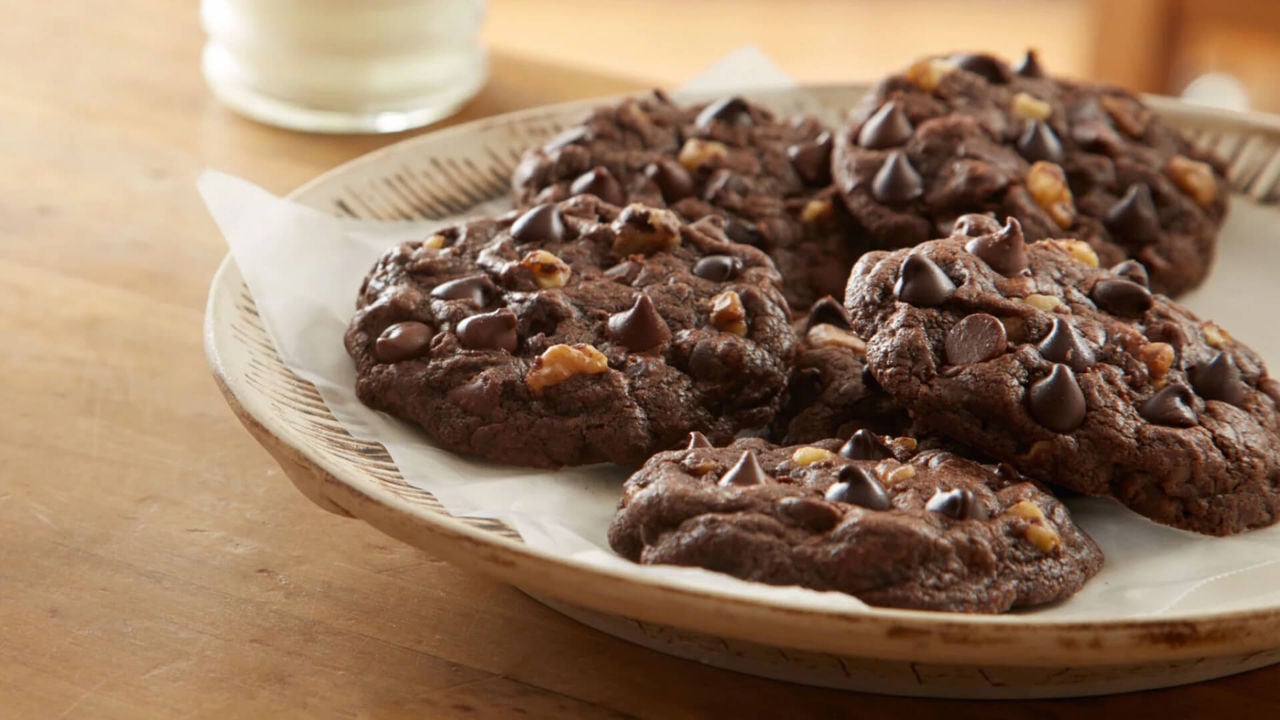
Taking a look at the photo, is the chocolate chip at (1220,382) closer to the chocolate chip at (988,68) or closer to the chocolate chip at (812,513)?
the chocolate chip at (812,513)

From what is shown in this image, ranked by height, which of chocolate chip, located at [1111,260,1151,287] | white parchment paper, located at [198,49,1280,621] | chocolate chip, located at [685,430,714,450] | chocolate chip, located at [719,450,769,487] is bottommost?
white parchment paper, located at [198,49,1280,621]

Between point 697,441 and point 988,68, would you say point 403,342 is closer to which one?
point 697,441

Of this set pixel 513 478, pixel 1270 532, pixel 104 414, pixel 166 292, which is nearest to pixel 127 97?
pixel 166 292

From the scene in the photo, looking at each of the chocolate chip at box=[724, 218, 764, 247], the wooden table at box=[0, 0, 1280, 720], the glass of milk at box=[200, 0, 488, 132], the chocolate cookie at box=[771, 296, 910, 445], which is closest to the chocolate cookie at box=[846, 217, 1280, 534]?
the chocolate cookie at box=[771, 296, 910, 445]

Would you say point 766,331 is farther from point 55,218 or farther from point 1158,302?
point 55,218

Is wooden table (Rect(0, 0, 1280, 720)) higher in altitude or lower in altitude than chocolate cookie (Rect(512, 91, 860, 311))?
lower

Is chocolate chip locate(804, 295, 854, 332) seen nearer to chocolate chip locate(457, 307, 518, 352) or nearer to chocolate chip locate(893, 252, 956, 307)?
chocolate chip locate(893, 252, 956, 307)

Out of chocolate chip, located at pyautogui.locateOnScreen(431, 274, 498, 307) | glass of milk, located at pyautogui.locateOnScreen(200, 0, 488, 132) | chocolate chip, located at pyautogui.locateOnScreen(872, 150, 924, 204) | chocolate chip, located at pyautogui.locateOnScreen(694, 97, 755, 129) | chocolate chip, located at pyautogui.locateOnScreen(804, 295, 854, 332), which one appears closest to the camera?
chocolate chip, located at pyautogui.locateOnScreen(431, 274, 498, 307)

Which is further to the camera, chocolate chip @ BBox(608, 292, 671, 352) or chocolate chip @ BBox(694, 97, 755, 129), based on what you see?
chocolate chip @ BBox(694, 97, 755, 129)
